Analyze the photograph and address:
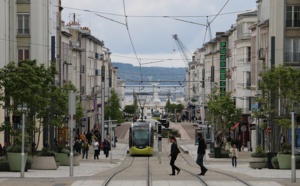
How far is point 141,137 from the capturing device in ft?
266

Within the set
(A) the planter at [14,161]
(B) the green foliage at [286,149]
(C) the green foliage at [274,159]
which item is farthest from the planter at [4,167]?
(B) the green foliage at [286,149]

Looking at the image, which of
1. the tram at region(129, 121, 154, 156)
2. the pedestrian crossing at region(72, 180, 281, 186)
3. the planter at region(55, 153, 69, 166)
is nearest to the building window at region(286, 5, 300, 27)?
the tram at region(129, 121, 154, 156)

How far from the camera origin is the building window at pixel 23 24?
76062 millimetres

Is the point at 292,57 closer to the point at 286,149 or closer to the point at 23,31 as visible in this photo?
the point at 23,31

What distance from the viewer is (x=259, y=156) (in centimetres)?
4800

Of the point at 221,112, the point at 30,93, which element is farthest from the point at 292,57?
the point at 30,93

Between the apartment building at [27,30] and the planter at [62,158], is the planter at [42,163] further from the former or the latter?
the apartment building at [27,30]

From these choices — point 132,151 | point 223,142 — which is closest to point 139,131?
point 132,151

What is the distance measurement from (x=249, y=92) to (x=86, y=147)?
39.5 m

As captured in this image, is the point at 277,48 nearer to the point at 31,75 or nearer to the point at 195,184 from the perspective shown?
the point at 31,75

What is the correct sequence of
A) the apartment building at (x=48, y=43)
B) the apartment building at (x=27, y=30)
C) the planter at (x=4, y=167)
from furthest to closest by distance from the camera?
the apartment building at (x=27, y=30)
the apartment building at (x=48, y=43)
the planter at (x=4, y=167)

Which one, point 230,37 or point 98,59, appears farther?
point 98,59

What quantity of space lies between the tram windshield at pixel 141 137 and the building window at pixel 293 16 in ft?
54.4

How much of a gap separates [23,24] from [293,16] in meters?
21.7
